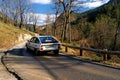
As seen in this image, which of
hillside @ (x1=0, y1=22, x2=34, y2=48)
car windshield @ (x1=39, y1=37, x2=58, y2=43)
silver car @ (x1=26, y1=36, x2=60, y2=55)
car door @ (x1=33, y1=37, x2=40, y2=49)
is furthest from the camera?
hillside @ (x1=0, y1=22, x2=34, y2=48)

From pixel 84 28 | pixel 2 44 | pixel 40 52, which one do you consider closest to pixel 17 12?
pixel 84 28

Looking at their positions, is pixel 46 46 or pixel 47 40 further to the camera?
pixel 47 40

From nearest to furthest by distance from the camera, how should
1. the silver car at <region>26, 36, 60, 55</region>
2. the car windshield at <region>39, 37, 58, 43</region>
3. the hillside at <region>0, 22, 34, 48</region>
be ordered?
the silver car at <region>26, 36, 60, 55</region> < the car windshield at <region>39, 37, 58, 43</region> < the hillside at <region>0, 22, 34, 48</region>

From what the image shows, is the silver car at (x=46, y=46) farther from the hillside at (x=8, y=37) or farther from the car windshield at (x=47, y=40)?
the hillside at (x=8, y=37)

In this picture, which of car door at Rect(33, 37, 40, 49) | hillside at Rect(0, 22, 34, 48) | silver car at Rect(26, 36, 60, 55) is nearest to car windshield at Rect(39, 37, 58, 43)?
silver car at Rect(26, 36, 60, 55)

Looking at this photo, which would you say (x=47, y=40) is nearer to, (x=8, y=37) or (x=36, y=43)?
(x=36, y=43)

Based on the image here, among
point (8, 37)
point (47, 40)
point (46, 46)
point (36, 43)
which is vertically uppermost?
point (8, 37)

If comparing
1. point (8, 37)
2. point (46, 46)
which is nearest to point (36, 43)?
point (46, 46)

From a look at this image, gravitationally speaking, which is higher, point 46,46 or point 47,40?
point 47,40

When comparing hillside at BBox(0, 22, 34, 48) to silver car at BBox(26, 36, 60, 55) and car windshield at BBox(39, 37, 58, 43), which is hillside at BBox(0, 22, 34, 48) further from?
silver car at BBox(26, 36, 60, 55)

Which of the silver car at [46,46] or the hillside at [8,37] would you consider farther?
the hillside at [8,37]

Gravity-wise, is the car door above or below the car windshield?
below

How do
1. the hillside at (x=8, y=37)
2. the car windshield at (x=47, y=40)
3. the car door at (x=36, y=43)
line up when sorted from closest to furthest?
1. the car windshield at (x=47, y=40)
2. the car door at (x=36, y=43)
3. the hillside at (x=8, y=37)

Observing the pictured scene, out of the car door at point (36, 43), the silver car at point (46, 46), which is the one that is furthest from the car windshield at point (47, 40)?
the car door at point (36, 43)
